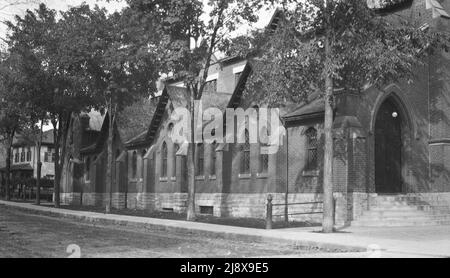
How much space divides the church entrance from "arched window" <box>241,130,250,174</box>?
743 centimetres

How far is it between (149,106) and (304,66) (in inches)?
1119

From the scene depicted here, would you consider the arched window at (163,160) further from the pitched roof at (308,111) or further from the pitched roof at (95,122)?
the pitched roof at (95,122)

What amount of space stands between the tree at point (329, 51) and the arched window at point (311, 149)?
6150 millimetres

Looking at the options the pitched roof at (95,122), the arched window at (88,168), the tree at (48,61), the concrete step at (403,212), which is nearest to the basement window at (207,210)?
the tree at (48,61)

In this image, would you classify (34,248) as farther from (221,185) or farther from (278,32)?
(221,185)

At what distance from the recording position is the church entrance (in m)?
24.8

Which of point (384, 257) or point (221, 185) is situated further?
point (221, 185)

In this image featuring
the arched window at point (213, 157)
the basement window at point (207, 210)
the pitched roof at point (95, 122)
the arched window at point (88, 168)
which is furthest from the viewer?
the pitched roof at point (95, 122)

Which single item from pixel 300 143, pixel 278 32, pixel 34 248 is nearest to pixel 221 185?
pixel 300 143

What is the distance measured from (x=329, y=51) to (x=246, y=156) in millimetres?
12530

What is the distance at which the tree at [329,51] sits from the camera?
17625mm

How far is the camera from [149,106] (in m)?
45.1

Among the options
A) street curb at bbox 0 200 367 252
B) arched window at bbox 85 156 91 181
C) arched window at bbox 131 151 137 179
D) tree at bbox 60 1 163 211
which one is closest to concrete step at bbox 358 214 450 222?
street curb at bbox 0 200 367 252

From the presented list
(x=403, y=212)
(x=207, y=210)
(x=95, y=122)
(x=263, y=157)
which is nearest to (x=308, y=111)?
(x=263, y=157)
